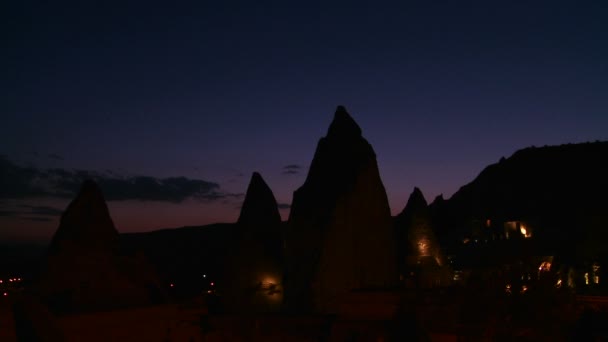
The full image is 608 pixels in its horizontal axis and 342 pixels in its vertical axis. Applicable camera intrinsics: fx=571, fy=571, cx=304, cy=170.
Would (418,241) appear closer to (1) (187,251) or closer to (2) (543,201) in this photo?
(2) (543,201)

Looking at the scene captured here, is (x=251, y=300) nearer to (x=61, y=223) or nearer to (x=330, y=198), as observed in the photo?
(x=330, y=198)

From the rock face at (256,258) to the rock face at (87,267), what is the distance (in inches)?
176

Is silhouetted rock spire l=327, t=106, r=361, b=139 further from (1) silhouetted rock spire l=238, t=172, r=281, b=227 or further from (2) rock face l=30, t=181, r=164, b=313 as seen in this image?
(2) rock face l=30, t=181, r=164, b=313

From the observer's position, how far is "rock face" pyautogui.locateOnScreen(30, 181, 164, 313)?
16.8 metres

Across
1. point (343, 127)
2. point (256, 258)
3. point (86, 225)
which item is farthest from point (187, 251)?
point (86, 225)

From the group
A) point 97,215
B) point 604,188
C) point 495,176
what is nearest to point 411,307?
point 97,215

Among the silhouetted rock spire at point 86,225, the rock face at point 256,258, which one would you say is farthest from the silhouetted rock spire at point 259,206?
the silhouetted rock spire at point 86,225

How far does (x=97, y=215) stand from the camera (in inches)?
728

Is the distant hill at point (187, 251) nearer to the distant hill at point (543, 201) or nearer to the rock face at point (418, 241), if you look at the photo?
the rock face at point (418, 241)

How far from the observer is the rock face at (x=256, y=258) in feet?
76.1

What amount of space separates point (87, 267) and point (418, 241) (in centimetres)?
1496

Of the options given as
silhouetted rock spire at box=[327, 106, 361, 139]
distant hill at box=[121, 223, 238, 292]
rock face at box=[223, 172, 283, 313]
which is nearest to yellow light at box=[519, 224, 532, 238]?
silhouetted rock spire at box=[327, 106, 361, 139]

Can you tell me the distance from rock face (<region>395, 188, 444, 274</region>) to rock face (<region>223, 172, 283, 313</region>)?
250 inches

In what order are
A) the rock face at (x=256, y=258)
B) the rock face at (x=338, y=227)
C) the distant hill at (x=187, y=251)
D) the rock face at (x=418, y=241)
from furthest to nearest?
1. the distant hill at (x=187, y=251)
2. the rock face at (x=418, y=241)
3. the rock face at (x=256, y=258)
4. the rock face at (x=338, y=227)
